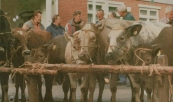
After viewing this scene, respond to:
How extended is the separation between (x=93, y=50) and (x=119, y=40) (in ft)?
1.80

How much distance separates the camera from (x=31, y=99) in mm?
6621

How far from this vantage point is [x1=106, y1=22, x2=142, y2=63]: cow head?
7.55 m

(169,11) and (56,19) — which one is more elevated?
(169,11)

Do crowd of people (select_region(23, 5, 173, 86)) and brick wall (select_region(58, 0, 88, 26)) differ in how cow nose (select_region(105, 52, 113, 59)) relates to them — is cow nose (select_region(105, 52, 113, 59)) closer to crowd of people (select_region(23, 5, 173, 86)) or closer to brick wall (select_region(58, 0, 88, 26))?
crowd of people (select_region(23, 5, 173, 86))

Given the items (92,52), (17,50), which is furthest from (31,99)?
(17,50)

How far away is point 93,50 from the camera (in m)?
7.97

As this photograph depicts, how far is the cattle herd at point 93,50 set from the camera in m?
7.42

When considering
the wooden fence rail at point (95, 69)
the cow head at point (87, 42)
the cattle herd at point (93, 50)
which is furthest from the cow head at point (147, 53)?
the wooden fence rail at point (95, 69)

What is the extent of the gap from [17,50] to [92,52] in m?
1.96

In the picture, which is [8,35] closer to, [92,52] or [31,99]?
[92,52]

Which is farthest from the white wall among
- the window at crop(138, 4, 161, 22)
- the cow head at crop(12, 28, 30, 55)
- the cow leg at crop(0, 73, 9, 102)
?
the cow head at crop(12, 28, 30, 55)

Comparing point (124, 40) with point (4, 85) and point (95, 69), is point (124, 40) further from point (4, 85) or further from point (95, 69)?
point (4, 85)

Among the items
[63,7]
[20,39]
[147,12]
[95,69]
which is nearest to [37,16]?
A: [20,39]

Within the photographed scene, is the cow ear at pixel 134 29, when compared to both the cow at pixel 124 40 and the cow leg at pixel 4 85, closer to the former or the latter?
the cow at pixel 124 40
